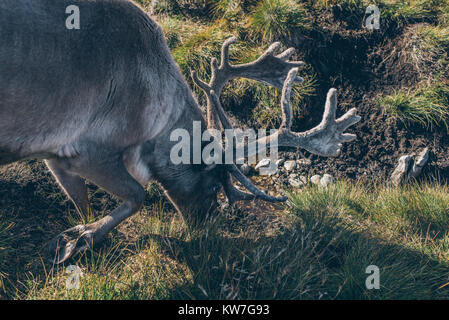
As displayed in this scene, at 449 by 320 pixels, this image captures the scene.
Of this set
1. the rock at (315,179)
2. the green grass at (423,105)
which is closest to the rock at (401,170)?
the green grass at (423,105)

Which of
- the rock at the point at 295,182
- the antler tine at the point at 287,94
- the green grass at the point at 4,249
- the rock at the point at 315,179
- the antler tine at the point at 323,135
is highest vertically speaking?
the antler tine at the point at 287,94

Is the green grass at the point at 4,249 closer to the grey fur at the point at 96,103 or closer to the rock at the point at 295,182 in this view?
the grey fur at the point at 96,103

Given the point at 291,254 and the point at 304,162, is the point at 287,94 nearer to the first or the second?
the point at 291,254

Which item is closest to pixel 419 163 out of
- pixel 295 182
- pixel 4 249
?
pixel 295 182

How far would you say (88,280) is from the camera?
3615mm

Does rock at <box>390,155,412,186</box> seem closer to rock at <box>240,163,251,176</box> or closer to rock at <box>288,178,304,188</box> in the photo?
rock at <box>288,178,304,188</box>

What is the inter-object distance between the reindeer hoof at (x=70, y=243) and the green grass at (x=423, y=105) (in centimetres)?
402

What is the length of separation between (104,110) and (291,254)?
2.10m

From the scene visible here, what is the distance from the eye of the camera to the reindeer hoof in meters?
4.30

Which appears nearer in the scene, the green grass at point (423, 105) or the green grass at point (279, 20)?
the green grass at point (423, 105)

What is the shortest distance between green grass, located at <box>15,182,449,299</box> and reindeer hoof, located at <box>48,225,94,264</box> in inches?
5.3

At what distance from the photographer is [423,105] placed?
5855 mm

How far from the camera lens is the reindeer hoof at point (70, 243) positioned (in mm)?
4305

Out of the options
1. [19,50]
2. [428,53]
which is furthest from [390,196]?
[19,50]
